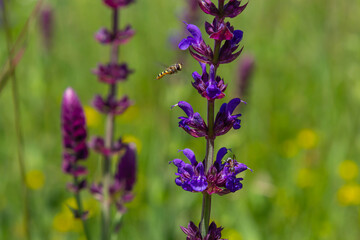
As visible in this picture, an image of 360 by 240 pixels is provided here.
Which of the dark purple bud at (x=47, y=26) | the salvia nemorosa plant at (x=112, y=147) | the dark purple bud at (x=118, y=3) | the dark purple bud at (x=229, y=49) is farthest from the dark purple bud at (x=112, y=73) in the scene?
the dark purple bud at (x=47, y=26)

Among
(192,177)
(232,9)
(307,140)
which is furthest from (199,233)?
(307,140)

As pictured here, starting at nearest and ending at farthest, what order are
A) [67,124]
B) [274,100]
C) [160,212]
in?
[67,124] → [160,212] → [274,100]

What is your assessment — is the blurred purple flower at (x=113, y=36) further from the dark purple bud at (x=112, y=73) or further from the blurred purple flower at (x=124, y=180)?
the blurred purple flower at (x=124, y=180)

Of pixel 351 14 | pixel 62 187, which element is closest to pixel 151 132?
pixel 62 187

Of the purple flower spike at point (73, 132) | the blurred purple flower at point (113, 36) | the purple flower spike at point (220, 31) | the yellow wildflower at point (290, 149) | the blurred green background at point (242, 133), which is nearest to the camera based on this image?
the purple flower spike at point (220, 31)

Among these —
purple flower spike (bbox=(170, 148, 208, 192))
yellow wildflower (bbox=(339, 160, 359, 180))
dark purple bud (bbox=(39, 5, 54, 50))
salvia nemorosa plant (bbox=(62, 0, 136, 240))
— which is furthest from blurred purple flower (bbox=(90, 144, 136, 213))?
dark purple bud (bbox=(39, 5, 54, 50))

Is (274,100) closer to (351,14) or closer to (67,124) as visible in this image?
(351,14)

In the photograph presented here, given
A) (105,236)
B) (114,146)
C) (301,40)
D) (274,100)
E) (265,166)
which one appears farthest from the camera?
(301,40)
